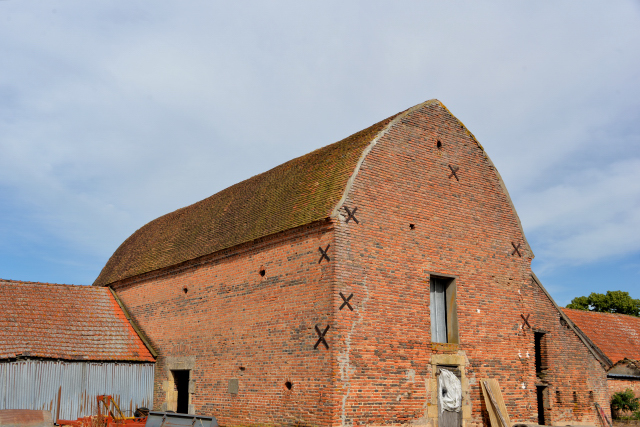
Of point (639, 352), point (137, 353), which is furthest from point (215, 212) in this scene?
point (639, 352)

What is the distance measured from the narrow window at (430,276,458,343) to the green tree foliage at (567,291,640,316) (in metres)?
32.3

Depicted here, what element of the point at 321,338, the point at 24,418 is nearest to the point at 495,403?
the point at 321,338

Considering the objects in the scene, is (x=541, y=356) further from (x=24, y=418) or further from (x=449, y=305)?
(x=24, y=418)

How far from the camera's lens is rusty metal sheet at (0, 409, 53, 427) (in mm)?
14406

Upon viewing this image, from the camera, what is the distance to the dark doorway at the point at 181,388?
1933cm

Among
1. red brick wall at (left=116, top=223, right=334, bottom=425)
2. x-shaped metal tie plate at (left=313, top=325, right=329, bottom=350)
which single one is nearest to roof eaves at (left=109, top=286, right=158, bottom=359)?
red brick wall at (left=116, top=223, right=334, bottom=425)

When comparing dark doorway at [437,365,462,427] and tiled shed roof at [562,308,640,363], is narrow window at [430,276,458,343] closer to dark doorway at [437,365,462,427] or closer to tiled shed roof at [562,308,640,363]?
dark doorway at [437,365,462,427]

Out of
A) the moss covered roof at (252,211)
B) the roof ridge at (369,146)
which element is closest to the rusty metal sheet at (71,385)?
the moss covered roof at (252,211)

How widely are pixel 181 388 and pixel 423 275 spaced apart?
9.81 meters

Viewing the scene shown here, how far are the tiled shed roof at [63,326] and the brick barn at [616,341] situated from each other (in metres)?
17.8

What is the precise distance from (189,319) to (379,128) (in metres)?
8.58

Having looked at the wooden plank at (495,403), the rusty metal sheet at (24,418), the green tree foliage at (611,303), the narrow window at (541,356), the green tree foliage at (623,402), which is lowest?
the green tree foliage at (623,402)

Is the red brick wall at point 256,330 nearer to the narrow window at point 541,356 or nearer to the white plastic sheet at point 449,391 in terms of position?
the white plastic sheet at point 449,391

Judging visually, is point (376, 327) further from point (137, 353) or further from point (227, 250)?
point (137, 353)
